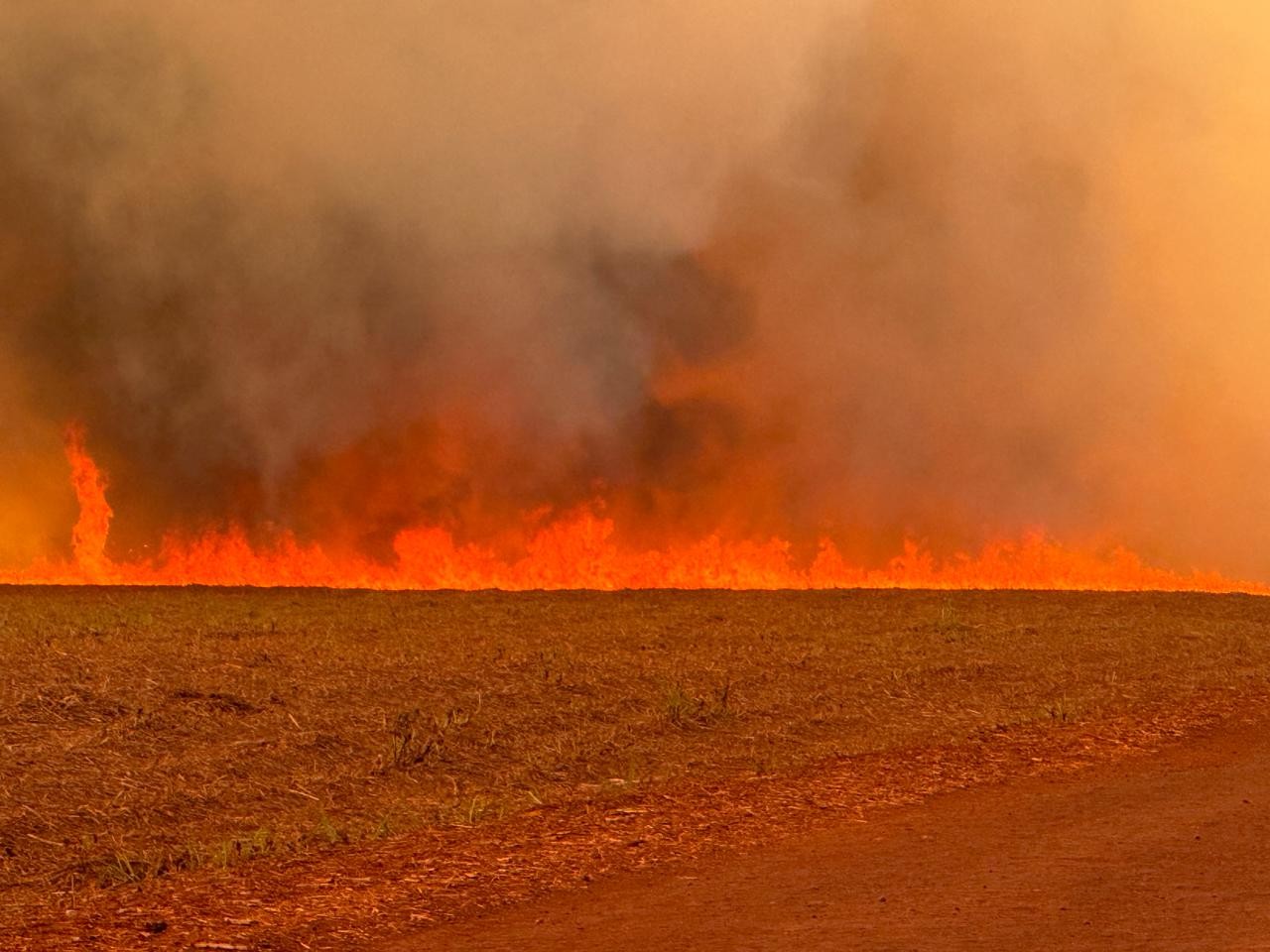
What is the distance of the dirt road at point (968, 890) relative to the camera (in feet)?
29.0

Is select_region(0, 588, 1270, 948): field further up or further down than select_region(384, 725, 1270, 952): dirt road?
further up

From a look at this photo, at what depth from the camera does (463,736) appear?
15.5 m

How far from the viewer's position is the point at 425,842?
1132 cm

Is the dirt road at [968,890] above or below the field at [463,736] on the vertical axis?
below

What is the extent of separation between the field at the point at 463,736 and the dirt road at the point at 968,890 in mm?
567

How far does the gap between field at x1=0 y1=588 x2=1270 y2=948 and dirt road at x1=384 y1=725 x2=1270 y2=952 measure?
567 mm

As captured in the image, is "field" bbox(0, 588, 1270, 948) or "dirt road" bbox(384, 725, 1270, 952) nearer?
A: "dirt road" bbox(384, 725, 1270, 952)

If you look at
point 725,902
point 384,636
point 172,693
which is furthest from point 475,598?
point 725,902

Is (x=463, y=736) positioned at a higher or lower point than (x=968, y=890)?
higher

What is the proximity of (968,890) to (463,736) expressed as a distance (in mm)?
6798

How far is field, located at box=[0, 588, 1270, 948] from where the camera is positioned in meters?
10.3

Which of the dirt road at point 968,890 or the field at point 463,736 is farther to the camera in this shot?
the field at point 463,736

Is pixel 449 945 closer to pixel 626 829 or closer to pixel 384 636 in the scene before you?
pixel 626 829

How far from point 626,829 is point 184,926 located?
374 cm
